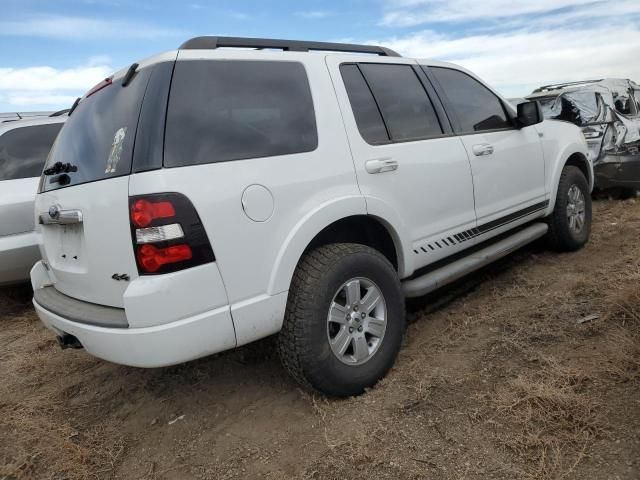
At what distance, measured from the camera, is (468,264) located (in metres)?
3.35

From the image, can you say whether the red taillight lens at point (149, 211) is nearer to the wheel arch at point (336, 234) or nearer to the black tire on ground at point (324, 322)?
the wheel arch at point (336, 234)

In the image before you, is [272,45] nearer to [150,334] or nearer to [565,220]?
[150,334]

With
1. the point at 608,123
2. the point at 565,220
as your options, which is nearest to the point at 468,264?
the point at 565,220

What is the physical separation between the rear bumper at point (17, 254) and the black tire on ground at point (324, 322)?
282 cm

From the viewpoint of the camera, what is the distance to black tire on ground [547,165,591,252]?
4.39 m

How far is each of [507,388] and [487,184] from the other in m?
1.58

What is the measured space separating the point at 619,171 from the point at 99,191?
21.5 ft

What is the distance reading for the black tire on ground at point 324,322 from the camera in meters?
2.32

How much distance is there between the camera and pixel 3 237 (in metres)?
4.10

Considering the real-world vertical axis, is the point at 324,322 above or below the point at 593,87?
below

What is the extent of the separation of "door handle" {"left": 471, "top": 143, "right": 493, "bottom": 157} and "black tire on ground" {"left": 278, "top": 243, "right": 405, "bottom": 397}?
1262 millimetres

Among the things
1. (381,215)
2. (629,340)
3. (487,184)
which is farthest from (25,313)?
(629,340)

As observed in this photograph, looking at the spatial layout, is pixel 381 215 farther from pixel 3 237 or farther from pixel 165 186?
pixel 3 237

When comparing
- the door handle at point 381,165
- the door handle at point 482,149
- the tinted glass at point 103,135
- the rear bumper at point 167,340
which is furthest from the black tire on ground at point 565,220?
the tinted glass at point 103,135
